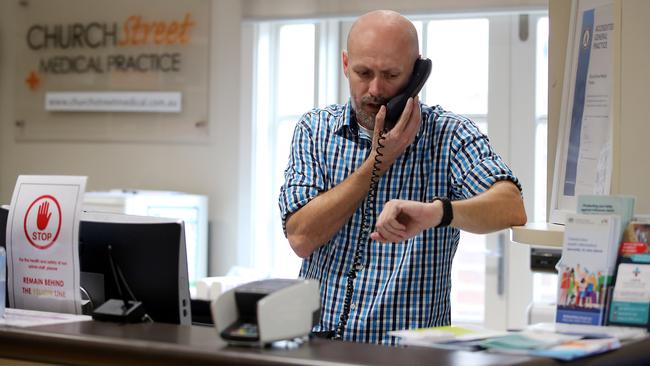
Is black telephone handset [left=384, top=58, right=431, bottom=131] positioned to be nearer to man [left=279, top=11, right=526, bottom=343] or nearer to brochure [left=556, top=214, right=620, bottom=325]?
man [left=279, top=11, right=526, bottom=343]

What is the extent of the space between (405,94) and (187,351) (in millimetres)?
999

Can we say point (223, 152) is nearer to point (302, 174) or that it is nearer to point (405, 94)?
point (302, 174)

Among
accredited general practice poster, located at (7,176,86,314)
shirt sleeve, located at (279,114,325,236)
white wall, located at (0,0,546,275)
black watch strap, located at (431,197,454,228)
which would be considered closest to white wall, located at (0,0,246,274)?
white wall, located at (0,0,546,275)

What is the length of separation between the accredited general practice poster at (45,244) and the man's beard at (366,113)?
736 millimetres

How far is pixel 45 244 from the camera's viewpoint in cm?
230

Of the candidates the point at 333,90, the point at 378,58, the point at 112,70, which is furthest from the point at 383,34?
the point at 112,70

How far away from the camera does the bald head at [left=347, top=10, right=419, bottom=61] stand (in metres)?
2.38

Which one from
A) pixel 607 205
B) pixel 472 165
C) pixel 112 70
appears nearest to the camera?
pixel 607 205

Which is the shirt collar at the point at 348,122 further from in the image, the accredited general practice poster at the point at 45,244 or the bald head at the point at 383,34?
the accredited general practice poster at the point at 45,244

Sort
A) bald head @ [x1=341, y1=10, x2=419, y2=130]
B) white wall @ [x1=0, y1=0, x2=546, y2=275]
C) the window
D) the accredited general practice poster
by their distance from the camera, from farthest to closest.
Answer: white wall @ [x1=0, y1=0, x2=546, y2=275] < the window < bald head @ [x1=341, y1=10, x2=419, y2=130] < the accredited general practice poster

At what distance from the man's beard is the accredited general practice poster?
2.41ft

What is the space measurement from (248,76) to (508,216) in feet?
9.31

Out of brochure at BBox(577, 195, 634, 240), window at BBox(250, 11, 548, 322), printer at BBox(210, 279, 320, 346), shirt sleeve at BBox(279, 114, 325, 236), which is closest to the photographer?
printer at BBox(210, 279, 320, 346)

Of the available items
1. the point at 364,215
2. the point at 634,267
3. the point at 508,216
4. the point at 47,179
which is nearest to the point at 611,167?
the point at 508,216
